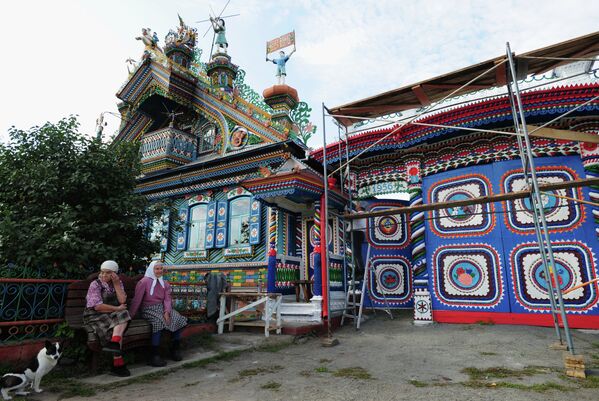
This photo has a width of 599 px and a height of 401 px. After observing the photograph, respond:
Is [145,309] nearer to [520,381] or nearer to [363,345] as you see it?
[363,345]

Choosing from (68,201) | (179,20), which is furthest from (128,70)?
(68,201)

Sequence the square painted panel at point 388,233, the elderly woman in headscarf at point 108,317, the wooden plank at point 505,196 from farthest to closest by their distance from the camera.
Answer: the square painted panel at point 388,233
the wooden plank at point 505,196
the elderly woman in headscarf at point 108,317

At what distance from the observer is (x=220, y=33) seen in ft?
50.7

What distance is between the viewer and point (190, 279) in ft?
37.4

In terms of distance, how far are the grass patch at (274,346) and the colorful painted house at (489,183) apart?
10.4ft

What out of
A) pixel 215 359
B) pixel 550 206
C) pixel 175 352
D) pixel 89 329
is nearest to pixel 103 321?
pixel 89 329

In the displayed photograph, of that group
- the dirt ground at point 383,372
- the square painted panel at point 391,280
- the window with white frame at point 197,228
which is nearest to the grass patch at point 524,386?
the dirt ground at point 383,372

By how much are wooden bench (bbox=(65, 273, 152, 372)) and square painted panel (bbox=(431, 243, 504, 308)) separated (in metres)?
6.37

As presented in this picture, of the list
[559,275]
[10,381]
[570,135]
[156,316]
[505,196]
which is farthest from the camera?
[559,275]

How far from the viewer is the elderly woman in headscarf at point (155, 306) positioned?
16.0 ft

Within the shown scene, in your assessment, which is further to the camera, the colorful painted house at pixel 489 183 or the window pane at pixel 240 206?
the window pane at pixel 240 206

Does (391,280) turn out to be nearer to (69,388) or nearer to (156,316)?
(156,316)

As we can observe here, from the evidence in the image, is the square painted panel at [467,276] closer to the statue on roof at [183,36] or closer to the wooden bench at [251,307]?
the wooden bench at [251,307]

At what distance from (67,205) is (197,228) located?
6.69 metres
